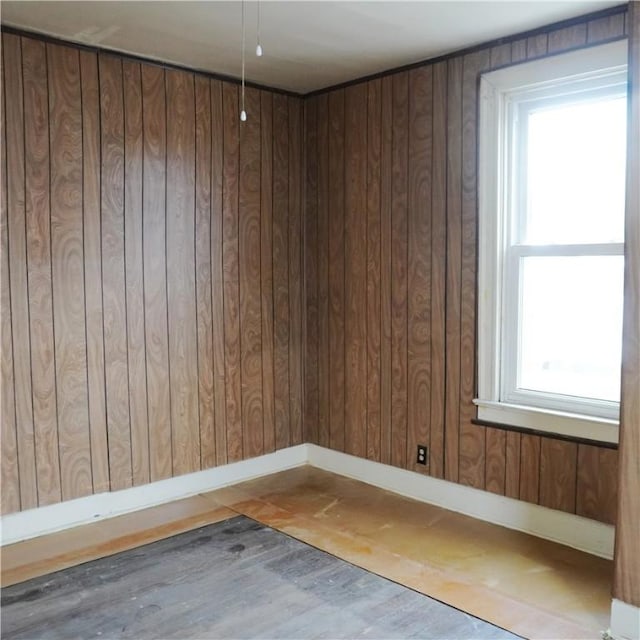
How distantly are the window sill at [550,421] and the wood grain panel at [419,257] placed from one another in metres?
0.38

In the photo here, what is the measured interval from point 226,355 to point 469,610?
2009 mm

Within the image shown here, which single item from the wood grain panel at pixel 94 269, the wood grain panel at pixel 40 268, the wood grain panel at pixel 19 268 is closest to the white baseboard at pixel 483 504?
the wood grain panel at pixel 94 269

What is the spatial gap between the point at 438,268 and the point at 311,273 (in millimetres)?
1001

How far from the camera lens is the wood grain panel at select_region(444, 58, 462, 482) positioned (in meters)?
3.36

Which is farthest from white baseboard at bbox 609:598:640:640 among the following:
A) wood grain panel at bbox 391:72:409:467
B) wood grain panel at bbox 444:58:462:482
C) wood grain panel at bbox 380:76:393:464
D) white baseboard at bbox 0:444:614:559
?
wood grain panel at bbox 380:76:393:464

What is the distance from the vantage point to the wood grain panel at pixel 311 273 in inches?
163

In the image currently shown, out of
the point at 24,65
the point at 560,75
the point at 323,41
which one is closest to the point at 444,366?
the point at 560,75

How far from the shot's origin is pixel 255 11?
2.79 m

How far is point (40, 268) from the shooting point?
10.3 feet

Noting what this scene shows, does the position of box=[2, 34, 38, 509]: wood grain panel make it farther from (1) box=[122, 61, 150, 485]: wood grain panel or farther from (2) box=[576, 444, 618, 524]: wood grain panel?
(2) box=[576, 444, 618, 524]: wood grain panel

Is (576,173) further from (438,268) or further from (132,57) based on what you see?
(132,57)

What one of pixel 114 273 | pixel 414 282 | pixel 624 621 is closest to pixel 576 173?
pixel 414 282

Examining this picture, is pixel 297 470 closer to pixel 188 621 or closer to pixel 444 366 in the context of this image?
pixel 444 366

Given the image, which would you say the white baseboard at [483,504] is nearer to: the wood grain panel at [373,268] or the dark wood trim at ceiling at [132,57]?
the wood grain panel at [373,268]
